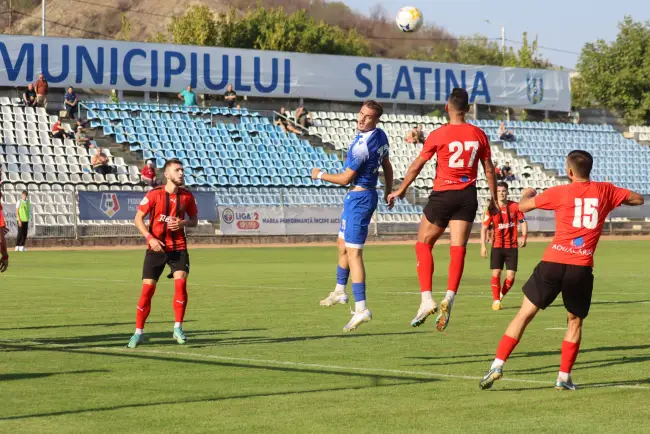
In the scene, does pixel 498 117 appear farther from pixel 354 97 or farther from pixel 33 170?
pixel 33 170

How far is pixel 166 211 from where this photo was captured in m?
12.4

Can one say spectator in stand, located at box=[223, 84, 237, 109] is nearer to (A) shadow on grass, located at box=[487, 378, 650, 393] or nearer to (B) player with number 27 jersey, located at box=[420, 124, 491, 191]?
(B) player with number 27 jersey, located at box=[420, 124, 491, 191]

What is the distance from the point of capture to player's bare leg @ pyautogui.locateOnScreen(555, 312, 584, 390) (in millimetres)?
9242

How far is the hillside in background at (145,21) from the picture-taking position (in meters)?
169

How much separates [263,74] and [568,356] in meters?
43.9

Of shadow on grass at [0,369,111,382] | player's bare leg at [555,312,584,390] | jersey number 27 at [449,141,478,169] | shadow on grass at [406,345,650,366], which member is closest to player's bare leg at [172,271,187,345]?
shadow on grass at [0,369,111,382]

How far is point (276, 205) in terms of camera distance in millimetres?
41062

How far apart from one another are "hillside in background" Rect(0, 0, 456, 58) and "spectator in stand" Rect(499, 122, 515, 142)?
109027 mm

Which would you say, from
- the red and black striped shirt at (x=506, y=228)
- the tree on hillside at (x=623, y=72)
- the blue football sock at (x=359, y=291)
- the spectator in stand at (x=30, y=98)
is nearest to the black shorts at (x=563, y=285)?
the blue football sock at (x=359, y=291)

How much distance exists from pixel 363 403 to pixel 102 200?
30472 millimetres

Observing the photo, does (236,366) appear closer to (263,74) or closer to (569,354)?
(569,354)

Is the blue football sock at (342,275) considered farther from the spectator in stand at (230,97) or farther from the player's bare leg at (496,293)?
the spectator in stand at (230,97)

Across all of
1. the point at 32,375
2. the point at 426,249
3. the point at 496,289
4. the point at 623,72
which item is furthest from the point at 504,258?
the point at 623,72

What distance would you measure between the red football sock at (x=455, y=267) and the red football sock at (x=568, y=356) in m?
2.21
